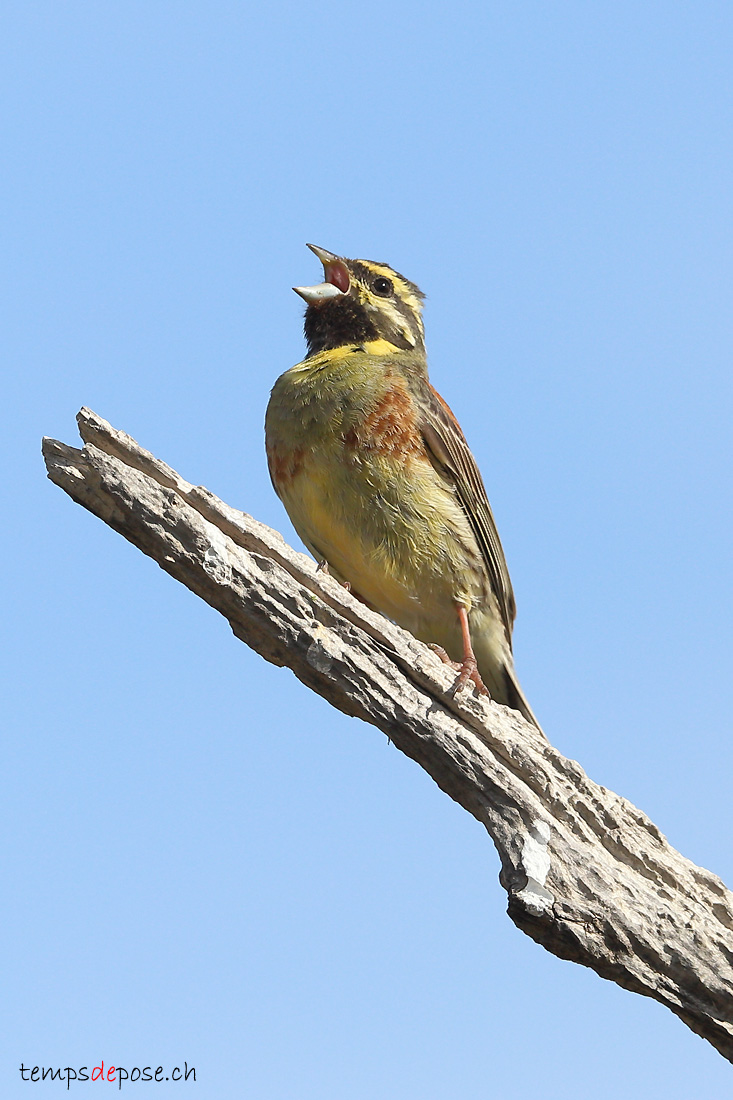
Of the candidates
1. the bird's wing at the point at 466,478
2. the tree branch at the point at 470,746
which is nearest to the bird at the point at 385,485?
the bird's wing at the point at 466,478

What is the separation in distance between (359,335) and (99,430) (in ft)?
10.0

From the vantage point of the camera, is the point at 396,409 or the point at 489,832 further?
the point at 396,409

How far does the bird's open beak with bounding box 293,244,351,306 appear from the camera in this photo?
8.45 m

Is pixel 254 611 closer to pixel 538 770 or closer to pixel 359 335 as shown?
pixel 538 770

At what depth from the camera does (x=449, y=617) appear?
7.93 meters

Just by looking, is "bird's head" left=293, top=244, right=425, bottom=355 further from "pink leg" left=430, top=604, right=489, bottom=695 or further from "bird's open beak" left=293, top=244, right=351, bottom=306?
"pink leg" left=430, top=604, right=489, bottom=695

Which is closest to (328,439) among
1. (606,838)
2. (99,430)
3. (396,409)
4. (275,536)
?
(396,409)

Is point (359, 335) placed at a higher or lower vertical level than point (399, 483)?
higher

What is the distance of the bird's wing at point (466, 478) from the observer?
7840mm

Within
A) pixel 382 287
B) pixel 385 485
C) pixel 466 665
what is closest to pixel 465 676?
pixel 466 665

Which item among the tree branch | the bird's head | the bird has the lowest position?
the tree branch

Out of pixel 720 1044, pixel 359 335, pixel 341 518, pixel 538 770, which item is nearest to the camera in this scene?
pixel 720 1044

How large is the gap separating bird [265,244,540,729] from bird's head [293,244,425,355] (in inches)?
0.4

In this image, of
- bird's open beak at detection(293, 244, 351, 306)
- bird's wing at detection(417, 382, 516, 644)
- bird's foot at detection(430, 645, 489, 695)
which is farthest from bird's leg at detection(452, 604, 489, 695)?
bird's open beak at detection(293, 244, 351, 306)
